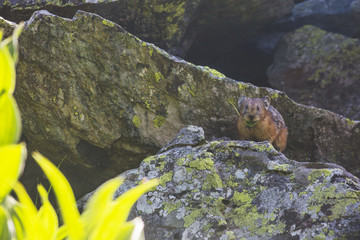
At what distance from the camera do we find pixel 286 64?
884 centimetres

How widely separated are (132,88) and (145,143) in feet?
2.21

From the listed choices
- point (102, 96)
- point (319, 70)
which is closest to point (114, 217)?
point (102, 96)

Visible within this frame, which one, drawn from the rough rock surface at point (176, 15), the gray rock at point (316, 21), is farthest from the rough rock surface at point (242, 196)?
the gray rock at point (316, 21)

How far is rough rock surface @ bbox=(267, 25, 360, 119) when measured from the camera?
8.21 m

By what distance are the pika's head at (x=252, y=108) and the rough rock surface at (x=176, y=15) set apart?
5.94 ft

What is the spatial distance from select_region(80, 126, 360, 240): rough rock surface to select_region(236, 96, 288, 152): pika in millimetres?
1164

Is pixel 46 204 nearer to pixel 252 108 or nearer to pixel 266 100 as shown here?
pixel 252 108

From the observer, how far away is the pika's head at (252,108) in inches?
217

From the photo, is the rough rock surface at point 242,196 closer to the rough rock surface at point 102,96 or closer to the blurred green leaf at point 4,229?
the rough rock surface at point 102,96

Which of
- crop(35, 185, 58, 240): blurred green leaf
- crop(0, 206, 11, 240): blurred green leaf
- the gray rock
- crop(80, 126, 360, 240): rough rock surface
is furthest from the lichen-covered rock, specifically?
crop(0, 206, 11, 240): blurred green leaf

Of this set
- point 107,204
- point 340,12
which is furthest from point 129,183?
point 340,12

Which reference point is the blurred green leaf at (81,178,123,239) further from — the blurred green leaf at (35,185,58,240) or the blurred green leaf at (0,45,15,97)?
the blurred green leaf at (0,45,15,97)

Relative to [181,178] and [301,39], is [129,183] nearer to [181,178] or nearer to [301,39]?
[181,178]

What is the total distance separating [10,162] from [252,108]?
4791mm
